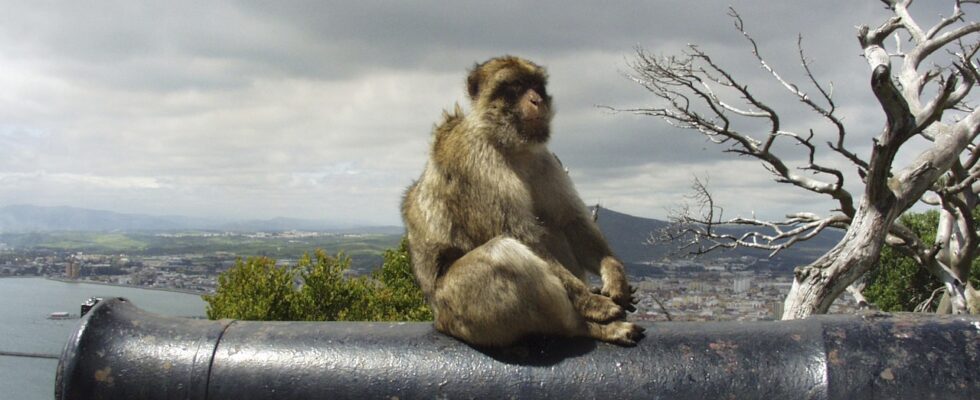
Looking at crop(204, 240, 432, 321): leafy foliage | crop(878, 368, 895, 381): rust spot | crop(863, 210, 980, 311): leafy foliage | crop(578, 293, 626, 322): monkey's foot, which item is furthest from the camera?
crop(863, 210, 980, 311): leafy foliage

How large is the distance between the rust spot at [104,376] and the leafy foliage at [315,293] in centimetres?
1235

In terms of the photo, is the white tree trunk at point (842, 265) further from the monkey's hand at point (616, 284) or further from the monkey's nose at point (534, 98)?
the monkey's nose at point (534, 98)

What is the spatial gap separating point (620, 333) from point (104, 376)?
177 centimetres

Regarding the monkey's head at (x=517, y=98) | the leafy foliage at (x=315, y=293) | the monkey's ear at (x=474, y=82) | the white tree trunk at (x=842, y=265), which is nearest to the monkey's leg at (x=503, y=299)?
the monkey's head at (x=517, y=98)

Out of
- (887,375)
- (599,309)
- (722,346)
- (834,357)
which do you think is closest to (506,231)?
(599,309)

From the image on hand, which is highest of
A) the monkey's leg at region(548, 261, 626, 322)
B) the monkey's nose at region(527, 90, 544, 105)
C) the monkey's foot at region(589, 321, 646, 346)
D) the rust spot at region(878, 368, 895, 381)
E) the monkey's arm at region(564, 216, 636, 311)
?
the monkey's nose at region(527, 90, 544, 105)

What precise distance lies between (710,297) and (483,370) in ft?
65.6

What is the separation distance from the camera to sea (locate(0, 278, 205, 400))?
12.9 meters

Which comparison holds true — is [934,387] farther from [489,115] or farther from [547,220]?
[489,115]

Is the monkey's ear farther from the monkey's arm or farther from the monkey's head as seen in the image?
the monkey's arm

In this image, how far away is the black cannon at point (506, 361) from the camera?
2.19 m

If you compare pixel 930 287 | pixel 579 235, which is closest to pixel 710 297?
pixel 930 287

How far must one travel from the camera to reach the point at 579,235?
4.45 m

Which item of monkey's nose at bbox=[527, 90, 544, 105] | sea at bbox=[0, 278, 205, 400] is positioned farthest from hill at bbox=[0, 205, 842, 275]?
sea at bbox=[0, 278, 205, 400]
